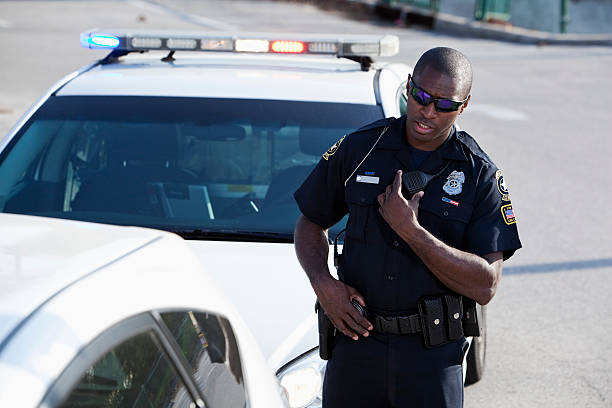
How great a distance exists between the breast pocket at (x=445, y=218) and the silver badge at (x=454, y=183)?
0.11ft

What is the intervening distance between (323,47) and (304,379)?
2.05 m

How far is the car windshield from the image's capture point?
443cm

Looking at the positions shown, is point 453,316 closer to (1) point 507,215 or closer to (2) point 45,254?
(1) point 507,215

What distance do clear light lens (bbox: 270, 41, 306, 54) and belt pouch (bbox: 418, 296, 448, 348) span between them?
218cm

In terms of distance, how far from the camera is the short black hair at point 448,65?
9.86ft

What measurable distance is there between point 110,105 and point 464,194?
215 centimetres

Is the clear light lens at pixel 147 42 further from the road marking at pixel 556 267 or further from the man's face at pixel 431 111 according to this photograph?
the road marking at pixel 556 267

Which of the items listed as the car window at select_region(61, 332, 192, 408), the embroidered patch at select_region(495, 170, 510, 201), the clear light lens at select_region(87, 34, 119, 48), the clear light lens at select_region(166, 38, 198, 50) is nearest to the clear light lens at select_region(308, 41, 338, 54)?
the clear light lens at select_region(166, 38, 198, 50)

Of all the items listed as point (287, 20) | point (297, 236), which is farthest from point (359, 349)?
point (287, 20)

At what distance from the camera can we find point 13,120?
12.1 meters

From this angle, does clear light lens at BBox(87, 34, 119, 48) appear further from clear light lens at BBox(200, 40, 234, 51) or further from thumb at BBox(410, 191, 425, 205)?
thumb at BBox(410, 191, 425, 205)

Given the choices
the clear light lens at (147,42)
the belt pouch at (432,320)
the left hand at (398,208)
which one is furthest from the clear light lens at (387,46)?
the belt pouch at (432,320)

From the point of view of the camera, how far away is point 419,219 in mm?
3047

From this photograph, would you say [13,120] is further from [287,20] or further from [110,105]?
[287,20]
